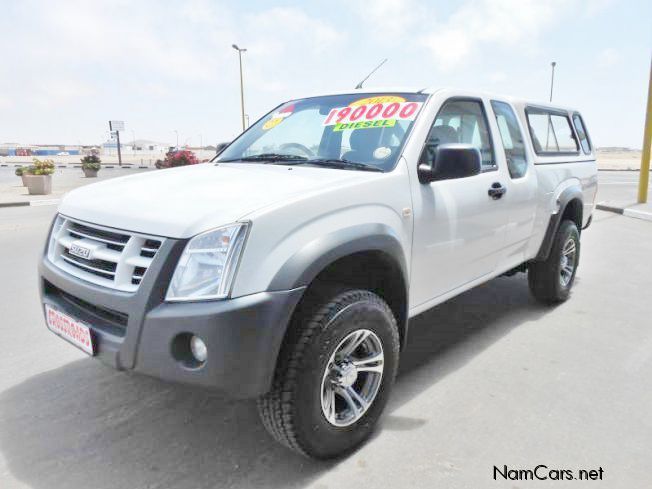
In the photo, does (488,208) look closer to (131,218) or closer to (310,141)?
(310,141)

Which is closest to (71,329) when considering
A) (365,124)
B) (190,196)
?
(190,196)

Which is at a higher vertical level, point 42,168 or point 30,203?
point 42,168

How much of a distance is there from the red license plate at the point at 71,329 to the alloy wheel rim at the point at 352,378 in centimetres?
102

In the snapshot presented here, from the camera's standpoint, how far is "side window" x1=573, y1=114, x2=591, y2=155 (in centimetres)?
512

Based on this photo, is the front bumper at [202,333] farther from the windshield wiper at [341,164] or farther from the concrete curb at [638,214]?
the concrete curb at [638,214]

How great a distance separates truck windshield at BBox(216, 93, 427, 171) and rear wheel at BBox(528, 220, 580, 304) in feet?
7.06

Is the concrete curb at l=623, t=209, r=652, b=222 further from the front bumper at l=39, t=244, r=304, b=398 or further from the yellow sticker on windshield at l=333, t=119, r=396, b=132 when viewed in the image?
the front bumper at l=39, t=244, r=304, b=398

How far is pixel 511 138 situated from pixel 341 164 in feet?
5.44

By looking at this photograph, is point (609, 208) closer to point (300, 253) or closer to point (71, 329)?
point (300, 253)

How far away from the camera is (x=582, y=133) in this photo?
520cm

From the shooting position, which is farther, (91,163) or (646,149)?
(91,163)

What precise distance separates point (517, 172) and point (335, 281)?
6.67 feet

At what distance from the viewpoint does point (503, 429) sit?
2600mm

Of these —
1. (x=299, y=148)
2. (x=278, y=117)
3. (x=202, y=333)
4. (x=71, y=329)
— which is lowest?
(x=71, y=329)
